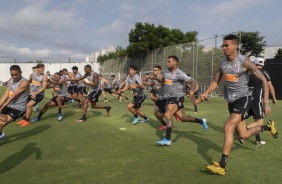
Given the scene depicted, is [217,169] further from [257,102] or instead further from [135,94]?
[135,94]

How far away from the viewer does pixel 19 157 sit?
5.76 metres

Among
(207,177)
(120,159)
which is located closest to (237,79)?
(207,177)

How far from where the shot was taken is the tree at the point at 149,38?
3806cm

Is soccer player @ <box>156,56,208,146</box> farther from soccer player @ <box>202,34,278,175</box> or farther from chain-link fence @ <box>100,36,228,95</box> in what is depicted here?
chain-link fence @ <box>100,36,228,95</box>

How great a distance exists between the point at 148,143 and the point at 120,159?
1520mm

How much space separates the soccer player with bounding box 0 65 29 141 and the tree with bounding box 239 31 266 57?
148 feet

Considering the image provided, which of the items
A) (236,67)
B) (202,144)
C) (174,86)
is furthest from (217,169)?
(174,86)

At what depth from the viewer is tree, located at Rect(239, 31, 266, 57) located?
4750 cm

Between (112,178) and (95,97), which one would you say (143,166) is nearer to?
(112,178)

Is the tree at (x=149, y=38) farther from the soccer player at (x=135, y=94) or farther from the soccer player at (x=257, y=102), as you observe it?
the soccer player at (x=257, y=102)

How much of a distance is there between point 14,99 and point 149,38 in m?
32.4

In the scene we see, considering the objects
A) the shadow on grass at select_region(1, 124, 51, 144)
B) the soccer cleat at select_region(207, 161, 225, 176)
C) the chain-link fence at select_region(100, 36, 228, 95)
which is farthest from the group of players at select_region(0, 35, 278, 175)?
the chain-link fence at select_region(100, 36, 228, 95)

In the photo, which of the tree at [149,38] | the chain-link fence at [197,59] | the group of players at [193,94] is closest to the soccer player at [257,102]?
the group of players at [193,94]

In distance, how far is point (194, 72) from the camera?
2711 centimetres
